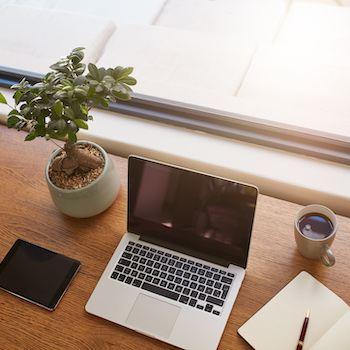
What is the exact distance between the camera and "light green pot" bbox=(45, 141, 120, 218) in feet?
3.16

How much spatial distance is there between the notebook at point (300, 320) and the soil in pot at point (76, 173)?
0.47 meters

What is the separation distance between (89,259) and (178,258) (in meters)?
0.21

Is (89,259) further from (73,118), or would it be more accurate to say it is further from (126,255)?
(73,118)

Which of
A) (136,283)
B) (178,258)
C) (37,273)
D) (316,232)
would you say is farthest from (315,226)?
(37,273)

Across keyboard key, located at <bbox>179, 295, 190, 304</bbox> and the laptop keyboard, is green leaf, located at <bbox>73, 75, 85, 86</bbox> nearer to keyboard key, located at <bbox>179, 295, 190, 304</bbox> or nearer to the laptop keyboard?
the laptop keyboard

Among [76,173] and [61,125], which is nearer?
[61,125]

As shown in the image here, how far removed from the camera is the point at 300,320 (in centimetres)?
84

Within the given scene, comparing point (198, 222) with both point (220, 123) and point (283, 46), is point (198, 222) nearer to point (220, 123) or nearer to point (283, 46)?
point (220, 123)

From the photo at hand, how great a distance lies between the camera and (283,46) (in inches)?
52.7

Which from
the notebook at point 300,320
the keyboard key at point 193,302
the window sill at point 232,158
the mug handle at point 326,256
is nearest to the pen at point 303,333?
the notebook at point 300,320

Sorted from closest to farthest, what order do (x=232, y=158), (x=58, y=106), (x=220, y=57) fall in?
(x=58, y=106), (x=232, y=158), (x=220, y=57)

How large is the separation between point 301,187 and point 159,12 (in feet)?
2.83

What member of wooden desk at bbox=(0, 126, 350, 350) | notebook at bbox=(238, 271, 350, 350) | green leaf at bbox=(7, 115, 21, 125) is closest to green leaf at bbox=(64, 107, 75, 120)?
green leaf at bbox=(7, 115, 21, 125)

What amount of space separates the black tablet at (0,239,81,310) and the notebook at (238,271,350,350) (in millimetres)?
400
